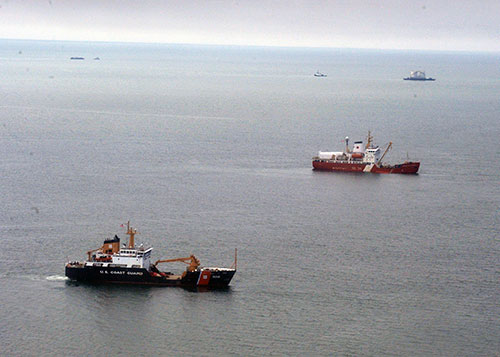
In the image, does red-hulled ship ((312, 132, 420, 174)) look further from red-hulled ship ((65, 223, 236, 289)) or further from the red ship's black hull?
red-hulled ship ((65, 223, 236, 289))

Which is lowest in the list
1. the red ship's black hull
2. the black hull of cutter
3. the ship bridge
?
the black hull of cutter

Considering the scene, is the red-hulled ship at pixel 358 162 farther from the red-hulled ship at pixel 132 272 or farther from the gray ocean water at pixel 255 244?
the red-hulled ship at pixel 132 272

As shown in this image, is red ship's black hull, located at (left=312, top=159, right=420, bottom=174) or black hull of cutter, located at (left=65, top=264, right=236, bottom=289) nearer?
black hull of cutter, located at (left=65, top=264, right=236, bottom=289)

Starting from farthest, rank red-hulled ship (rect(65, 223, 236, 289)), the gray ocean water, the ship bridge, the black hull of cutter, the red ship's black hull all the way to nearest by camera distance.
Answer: the red ship's black hull < the ship bridge < red-hulled ship (rect(65, 223, 236, 289)) < the black hull of cutter < the gray ocean water

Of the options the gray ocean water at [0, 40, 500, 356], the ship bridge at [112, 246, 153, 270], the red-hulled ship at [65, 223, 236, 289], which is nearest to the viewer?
the gray ocean water at [0, 40, 500, 356]

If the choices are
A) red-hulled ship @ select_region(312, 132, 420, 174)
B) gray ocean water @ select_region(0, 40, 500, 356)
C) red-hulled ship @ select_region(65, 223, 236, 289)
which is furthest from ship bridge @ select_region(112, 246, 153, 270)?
red-hulled ship @ select_region(312, 132, 420, 174)

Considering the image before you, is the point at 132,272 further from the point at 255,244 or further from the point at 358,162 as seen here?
the point at 358,162

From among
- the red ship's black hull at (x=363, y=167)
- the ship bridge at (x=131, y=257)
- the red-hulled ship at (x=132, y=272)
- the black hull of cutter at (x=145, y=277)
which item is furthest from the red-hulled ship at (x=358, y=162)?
the ship bridge at (x=131, y=257)

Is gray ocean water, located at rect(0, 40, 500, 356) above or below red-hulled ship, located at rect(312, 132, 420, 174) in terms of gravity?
below
